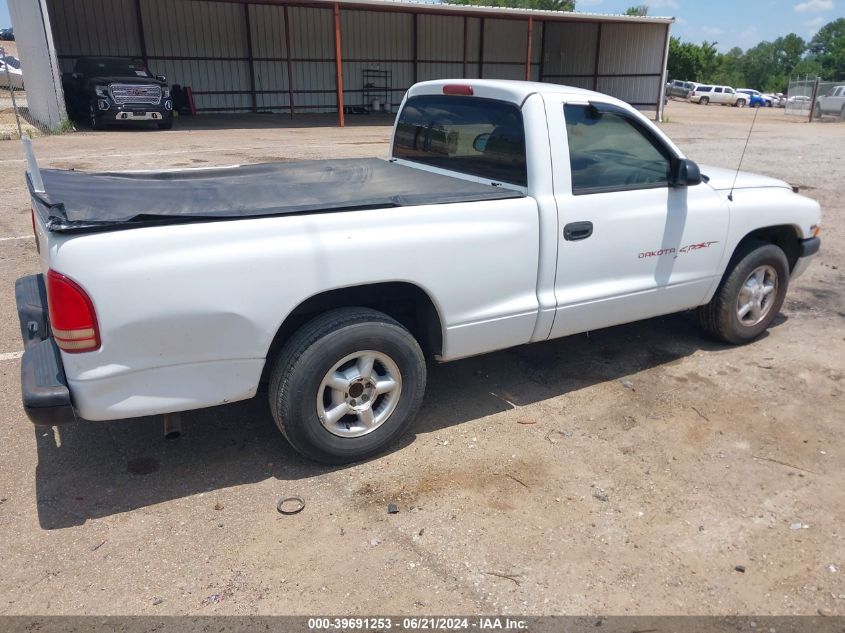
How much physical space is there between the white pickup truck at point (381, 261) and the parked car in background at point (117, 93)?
15482mm

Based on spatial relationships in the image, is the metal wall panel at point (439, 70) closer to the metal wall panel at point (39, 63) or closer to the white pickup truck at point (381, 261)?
the metal wall panel at point (39, 63)

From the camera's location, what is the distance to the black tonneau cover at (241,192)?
298 cm

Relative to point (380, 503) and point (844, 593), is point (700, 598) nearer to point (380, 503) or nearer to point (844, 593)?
point (844, 593)

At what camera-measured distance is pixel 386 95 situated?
3028 centimetres

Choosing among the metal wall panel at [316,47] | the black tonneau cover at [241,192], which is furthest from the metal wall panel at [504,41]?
the black tonneau cover at [241,192]

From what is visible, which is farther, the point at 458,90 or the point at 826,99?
the point at 826,99

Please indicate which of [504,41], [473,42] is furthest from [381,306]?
[504,41]

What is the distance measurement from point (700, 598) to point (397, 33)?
30.3 metres

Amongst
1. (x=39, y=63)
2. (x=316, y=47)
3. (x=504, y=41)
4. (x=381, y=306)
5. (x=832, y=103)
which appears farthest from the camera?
(x=504, y=41)

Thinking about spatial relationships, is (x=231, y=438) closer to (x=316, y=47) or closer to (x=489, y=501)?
(x=489, y=501)

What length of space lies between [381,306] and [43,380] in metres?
1.69

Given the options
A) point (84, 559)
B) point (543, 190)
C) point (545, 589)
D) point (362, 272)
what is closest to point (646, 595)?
point (545, 589)

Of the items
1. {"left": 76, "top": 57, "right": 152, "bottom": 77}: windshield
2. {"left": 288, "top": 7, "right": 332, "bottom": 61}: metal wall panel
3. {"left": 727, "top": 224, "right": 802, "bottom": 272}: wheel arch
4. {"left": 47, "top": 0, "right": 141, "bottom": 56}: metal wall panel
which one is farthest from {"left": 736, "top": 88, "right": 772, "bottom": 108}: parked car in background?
{"left": 727, "top": 224, "right": 802, "bottom": 272}: wheel arch

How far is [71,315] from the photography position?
270 cm
